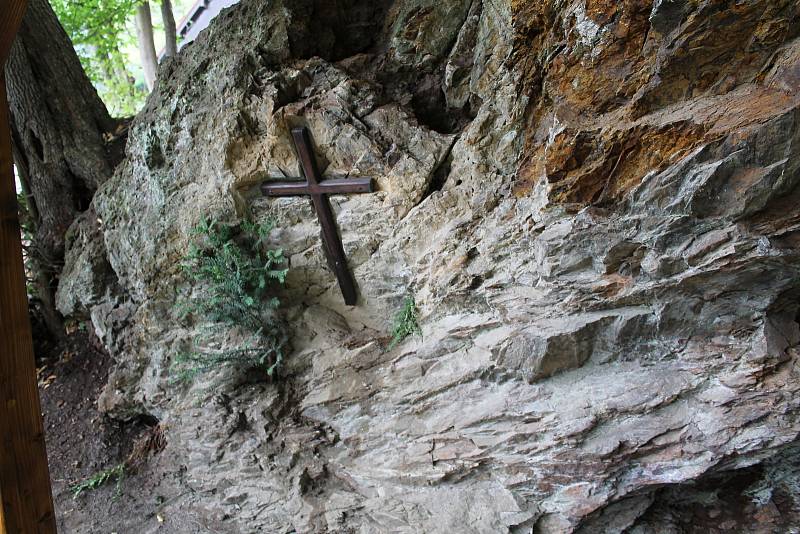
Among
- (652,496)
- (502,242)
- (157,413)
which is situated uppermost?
(502,242)

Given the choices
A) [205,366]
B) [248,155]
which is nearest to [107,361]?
[205,366]

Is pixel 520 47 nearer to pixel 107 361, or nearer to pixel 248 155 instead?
pixel 248 155

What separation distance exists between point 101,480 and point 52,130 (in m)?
4.34

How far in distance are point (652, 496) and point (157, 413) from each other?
4859mm

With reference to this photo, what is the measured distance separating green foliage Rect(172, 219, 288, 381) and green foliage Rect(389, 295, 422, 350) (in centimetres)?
116

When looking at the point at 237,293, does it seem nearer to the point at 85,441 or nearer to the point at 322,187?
the point at 322,187

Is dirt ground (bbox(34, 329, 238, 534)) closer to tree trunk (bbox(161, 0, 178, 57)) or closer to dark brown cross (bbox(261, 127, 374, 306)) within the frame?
dark brown cross (bbox(261, 127, 374, 306))

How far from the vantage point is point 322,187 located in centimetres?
459

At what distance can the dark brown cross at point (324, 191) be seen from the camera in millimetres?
4508

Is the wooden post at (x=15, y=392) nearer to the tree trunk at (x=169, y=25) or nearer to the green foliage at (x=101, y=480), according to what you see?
the green foliage at (x=101, y=480)

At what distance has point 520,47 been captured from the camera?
3.84m

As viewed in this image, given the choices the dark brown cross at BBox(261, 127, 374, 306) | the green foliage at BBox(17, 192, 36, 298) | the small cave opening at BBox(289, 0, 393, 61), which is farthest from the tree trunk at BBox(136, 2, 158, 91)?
the dark brown cross at BBox(261, 127, 374, 306)

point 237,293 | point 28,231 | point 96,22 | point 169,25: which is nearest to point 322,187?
point 237,293

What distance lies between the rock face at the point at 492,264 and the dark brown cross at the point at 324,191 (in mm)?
120
